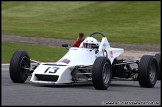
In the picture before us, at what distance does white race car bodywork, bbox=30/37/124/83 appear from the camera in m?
16.2

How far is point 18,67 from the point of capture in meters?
17.2

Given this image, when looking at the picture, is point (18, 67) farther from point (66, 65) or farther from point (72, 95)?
point (72, 95)

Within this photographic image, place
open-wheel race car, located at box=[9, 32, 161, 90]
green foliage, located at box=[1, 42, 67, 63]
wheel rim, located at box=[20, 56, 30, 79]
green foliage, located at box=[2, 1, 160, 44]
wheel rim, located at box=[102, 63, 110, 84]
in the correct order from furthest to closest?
green foliage, located at box=[2, 1, 160, 44], green foliage, located at box=[1, 42, 67, 63], wheel rim, located at box=[20, 56, 30, 79], wheel rim, located at box=[102, 63, 110, 84], open-wheel race car, located at box=[9, 32, 161, 90]

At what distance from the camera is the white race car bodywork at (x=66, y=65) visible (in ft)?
53.3

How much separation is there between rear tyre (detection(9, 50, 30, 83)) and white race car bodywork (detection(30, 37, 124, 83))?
0.88m

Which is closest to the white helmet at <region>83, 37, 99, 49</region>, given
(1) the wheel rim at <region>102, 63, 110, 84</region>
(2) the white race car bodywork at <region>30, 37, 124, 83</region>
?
(2) the white race car bodywork at <region>30, 37, 124, 83</region>

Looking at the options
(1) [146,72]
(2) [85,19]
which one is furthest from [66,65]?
(2) [85,19]

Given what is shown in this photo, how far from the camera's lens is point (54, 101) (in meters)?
13.0

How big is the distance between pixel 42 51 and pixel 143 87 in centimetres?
A: 1559

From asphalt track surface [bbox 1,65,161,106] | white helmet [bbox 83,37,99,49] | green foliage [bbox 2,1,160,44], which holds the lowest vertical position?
asphalt track surface [bbox 1,65,161,106]

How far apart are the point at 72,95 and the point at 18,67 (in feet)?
10.9

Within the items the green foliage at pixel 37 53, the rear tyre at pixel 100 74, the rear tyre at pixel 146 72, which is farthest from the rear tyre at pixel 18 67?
the green foliage at pixel 37 53

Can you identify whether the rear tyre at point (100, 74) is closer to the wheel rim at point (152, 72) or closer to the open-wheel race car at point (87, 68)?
the open-wheel race car at point (87, 68)

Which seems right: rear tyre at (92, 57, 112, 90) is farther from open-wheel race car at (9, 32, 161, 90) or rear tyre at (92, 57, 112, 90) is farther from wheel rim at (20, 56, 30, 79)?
wheel rim at (20, 56, 30, 79)
